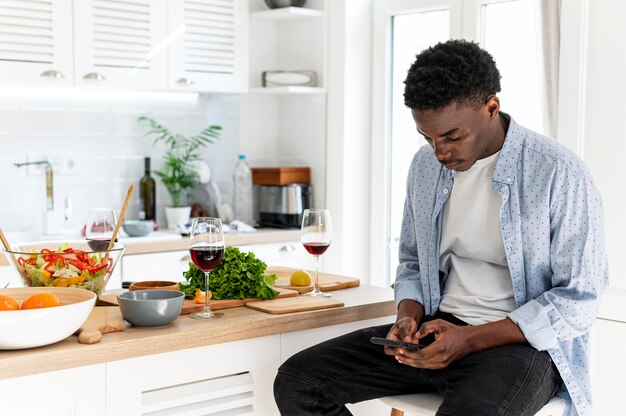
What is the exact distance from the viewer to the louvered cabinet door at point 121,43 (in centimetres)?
406

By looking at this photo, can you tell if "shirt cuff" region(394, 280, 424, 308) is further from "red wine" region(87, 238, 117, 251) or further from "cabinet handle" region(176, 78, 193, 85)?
"cabinet handle" region(176, 78, 193, 85)

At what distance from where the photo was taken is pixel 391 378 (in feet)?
7.66

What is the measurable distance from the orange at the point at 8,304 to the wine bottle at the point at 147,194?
→ 8.96 ft

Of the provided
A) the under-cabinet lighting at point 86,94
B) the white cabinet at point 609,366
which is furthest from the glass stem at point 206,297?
the under-cabinet lighting at point 86,94

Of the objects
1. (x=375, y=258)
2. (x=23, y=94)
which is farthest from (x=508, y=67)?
(x=23, y=94)

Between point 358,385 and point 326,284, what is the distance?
0.48 m

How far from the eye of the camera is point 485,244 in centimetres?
235

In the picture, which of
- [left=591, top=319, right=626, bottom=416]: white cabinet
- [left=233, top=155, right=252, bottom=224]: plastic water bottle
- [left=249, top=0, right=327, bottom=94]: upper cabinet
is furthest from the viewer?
[left=233, top=155, right=252, bottom=224]: plastic water bottle

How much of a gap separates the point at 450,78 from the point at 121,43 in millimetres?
2432

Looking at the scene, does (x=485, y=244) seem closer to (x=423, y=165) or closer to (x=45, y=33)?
(x=423, y=165)

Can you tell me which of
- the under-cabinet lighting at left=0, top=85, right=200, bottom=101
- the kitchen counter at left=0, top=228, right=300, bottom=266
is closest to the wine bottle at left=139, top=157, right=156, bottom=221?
the kitchen counter at left=0, top=228, right=300, bottom=266

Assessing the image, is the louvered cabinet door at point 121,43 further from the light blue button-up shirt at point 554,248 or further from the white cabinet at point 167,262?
the light blue button-up shirt at point 554,248

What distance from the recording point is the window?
3.80m

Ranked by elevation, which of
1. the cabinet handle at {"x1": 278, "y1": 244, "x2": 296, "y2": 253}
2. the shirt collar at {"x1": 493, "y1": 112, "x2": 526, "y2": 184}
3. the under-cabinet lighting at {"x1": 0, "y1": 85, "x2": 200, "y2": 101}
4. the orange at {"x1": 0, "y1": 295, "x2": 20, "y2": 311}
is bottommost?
the cabinet handle at {"x1": 278, "y1": 244, "x2": 296, "y2": 253}
